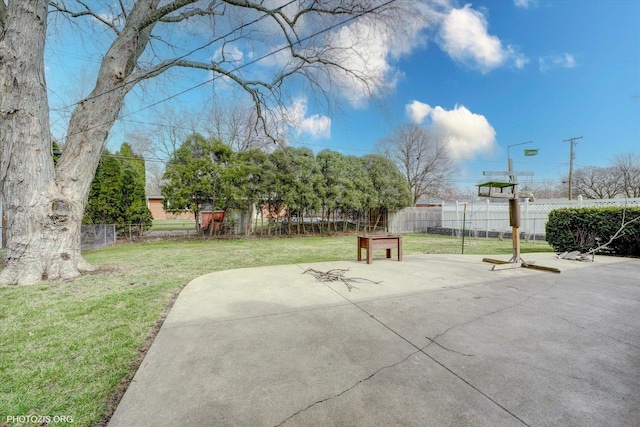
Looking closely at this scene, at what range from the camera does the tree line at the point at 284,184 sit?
12820 millimetres

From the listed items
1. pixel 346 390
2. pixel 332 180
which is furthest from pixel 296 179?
pixel 346 390

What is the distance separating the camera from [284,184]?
14289 millimetres

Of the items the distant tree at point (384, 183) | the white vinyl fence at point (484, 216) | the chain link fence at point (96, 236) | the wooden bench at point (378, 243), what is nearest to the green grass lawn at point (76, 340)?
the wooden bench at point (378, 243)

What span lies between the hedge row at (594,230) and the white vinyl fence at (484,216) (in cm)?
72

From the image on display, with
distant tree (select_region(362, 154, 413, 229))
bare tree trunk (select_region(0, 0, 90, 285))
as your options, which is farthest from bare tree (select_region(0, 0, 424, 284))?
distant tree (select_region(362, 154, 413, 229))

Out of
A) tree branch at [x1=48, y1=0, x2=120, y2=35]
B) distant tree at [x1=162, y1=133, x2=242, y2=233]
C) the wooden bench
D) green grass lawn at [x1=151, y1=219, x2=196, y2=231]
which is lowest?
green grass lawn at [x1=151, y1=219, x2=196, y2=231]

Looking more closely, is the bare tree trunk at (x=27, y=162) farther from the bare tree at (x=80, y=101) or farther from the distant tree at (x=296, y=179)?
the distant tree at (x=296, y=179)

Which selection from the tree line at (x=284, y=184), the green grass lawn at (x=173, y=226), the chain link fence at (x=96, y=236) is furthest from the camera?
the green grass lawn at (x=173, y=226)

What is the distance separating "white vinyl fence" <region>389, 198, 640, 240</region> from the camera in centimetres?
1147

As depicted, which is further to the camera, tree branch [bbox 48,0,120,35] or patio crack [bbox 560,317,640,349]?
tree branch [bbox 48,0,120,35]

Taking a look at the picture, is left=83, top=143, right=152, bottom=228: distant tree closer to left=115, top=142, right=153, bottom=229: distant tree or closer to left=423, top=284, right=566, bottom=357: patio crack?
left=115, top=142, right=153, bottom=229: distant tree

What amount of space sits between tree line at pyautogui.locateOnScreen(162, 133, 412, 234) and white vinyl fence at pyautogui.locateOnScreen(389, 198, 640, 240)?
1869mm

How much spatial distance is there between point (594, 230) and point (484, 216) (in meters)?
7.73

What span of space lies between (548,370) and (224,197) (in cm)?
1307
